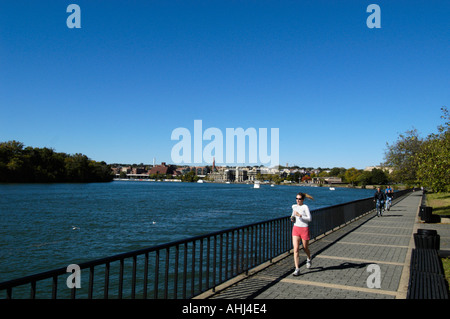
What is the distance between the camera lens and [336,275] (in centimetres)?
789

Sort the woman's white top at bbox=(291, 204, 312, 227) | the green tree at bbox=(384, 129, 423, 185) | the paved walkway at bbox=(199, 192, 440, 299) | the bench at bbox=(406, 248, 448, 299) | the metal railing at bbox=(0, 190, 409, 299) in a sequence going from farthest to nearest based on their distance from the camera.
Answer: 1. the green tree at bbox=(384, 129, 423, 185)
2. the woman's white top at bbox=(291, 204, 312, 227)
3. the paved walkway at bbox=(199, 192, 440, 299)
4. the metal railing at bbox=(0, 190, 409, 299)
5. the bench at bbox=(406, 248, 448, 299)

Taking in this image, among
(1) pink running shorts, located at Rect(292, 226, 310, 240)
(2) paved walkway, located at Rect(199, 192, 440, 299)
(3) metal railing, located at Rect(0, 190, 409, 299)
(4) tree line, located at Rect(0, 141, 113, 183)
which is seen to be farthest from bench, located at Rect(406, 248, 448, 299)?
(4) tree line, located at Rect(0, 141, 113, 183)

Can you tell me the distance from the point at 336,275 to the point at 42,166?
142m

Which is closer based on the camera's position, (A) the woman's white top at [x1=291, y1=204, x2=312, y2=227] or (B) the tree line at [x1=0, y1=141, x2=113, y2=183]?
(A) the woman's white top at [x1=291, y1=204, x2=312, y2=227]

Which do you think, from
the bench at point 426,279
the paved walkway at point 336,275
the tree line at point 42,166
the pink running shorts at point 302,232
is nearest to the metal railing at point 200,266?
the paved walkway at point 336,275

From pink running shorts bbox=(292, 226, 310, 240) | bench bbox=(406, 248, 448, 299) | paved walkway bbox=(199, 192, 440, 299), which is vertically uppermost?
pink running shorts bbox=(292, 226, 310, 240)

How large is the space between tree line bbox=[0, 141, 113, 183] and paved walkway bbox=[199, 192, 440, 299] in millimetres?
126456

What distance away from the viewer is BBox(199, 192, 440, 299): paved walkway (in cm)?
654

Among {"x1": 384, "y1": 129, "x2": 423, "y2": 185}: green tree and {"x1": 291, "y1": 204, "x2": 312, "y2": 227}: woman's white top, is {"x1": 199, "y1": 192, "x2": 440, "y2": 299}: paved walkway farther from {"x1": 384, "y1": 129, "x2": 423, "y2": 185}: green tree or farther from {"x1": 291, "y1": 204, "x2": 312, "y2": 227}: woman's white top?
{"x1": 384, "y1": 129, "x2": 423, "y2": 185}: green tree

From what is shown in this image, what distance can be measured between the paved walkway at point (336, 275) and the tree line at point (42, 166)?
126456 millimetres
